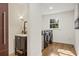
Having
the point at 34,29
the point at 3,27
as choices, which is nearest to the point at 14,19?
the point at 3,27

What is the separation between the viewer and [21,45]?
1.72 m

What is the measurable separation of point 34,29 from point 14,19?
1.10ft

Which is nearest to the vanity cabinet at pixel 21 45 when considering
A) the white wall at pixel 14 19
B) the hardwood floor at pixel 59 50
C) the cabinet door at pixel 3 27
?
the white wall at pixel 14 19

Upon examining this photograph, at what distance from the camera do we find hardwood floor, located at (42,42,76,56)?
65.1 inches

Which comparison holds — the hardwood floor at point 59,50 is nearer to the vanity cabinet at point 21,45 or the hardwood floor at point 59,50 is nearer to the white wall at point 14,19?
the vanity cabinet at point 21,45

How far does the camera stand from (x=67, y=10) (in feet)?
5.39

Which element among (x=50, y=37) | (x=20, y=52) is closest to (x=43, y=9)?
(x=50, y=37)

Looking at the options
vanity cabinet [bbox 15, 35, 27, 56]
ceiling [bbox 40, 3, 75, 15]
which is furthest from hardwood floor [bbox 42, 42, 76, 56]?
ceiling [bbox 40, 3, 75, 15]

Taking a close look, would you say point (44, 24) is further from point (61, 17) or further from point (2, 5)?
point (2, 5)

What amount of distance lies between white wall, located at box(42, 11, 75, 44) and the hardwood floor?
6 centimetres

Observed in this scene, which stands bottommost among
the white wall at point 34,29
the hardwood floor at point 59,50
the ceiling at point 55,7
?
the hardwood floor at point 59,50

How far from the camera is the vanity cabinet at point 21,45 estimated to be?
169 cm

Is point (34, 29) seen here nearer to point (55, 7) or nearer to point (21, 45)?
point (21, 45)

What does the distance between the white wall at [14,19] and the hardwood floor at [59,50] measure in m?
0.49
